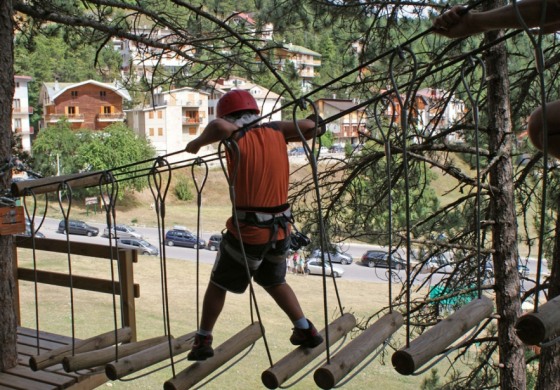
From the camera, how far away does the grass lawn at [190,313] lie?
40.7 feet

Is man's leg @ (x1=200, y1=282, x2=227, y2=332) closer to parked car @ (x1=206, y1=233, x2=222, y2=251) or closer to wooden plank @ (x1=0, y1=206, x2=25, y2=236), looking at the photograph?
wooden plank @ (x1=0, y1=206, x2=25, y2=236)

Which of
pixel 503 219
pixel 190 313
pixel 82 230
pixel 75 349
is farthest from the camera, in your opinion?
pixel 82 230

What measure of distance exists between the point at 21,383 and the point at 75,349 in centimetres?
70

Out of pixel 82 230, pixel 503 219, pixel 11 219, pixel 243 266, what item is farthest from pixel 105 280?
pixel 82 230

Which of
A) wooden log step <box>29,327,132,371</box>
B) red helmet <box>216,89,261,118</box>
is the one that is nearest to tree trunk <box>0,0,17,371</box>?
wooden log step <box>29,327,132,371</box>

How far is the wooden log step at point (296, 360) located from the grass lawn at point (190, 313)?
7.21 metres

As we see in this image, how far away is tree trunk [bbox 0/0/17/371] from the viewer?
3727 millimetres

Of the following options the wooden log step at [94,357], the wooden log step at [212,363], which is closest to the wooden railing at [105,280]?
the wooden log step at [94,357]

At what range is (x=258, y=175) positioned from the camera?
92.4 inches

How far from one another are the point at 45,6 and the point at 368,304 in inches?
523

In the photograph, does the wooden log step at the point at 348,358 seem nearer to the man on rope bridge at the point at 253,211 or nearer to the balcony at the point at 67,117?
the man on rope bridge at the point at 253,211

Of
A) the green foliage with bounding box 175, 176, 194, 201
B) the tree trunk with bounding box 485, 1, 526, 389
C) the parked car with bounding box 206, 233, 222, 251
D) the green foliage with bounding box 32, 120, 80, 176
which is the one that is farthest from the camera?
the green foliage with bounding box 32, 120, 80, 176

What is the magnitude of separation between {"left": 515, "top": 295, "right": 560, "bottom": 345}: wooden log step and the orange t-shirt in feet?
3.51

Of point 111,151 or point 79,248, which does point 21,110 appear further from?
point 79,248
